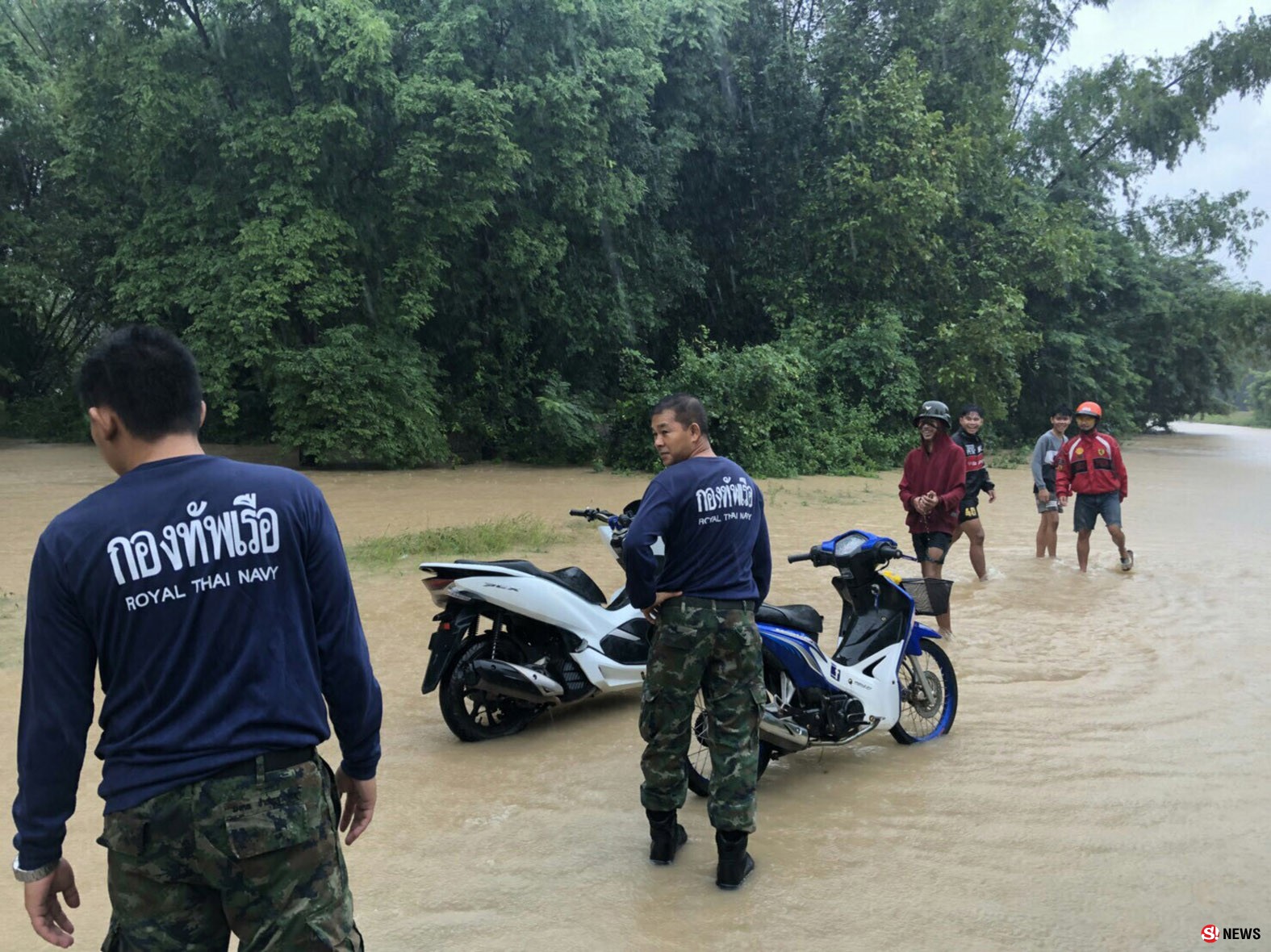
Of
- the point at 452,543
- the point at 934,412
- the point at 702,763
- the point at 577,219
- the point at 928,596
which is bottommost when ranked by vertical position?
the point at 702,763

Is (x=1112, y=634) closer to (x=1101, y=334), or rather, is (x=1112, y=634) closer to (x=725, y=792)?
(x=725, y=792)

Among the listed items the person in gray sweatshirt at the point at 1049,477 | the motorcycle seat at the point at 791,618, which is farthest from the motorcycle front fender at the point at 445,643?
the person in gray sweatshirt at the point at 1049,477

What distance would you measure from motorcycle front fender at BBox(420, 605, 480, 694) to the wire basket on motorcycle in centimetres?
240

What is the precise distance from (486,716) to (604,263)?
54.5 ft

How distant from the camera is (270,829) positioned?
6.81ft

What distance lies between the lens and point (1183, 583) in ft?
33.0

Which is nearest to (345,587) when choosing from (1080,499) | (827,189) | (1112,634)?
(1112,634)

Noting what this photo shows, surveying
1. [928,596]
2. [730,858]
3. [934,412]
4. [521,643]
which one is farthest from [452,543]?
[730,858]

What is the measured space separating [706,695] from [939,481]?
384 cm

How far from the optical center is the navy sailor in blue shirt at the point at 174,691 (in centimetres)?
204

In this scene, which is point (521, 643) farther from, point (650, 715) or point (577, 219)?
point (577, 219)

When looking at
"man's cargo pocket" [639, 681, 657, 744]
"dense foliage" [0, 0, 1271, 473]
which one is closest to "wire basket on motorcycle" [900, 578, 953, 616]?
"man's cargo pocket" [639, 681, 657, 744]

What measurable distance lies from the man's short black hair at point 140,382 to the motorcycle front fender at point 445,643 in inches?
133

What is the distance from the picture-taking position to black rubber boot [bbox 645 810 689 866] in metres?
4.11
